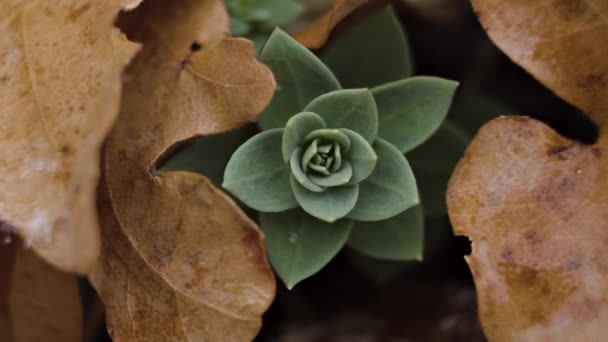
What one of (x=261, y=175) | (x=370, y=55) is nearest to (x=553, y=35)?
(x=370, y=55)

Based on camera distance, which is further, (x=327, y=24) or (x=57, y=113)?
(x=327, y=24)

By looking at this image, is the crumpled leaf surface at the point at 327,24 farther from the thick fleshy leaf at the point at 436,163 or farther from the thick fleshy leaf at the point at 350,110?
the thick fleshy leaf at the point at 436,163

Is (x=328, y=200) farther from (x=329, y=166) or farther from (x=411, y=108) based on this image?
(x=411, y=108)

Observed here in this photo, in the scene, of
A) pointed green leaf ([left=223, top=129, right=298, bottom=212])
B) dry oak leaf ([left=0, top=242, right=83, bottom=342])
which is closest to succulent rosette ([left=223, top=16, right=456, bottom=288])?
pointed green leaf ([left=223, top=129, right=298, bottom=212])

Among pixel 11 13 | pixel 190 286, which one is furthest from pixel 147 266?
pixel 11 13

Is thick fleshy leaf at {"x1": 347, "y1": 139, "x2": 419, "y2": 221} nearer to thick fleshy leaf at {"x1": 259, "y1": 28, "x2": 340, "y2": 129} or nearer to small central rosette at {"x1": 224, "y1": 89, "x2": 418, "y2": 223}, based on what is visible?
small central rosette at {"x1": 224, "y1": 89, "x2": 418, "y2": 223}
